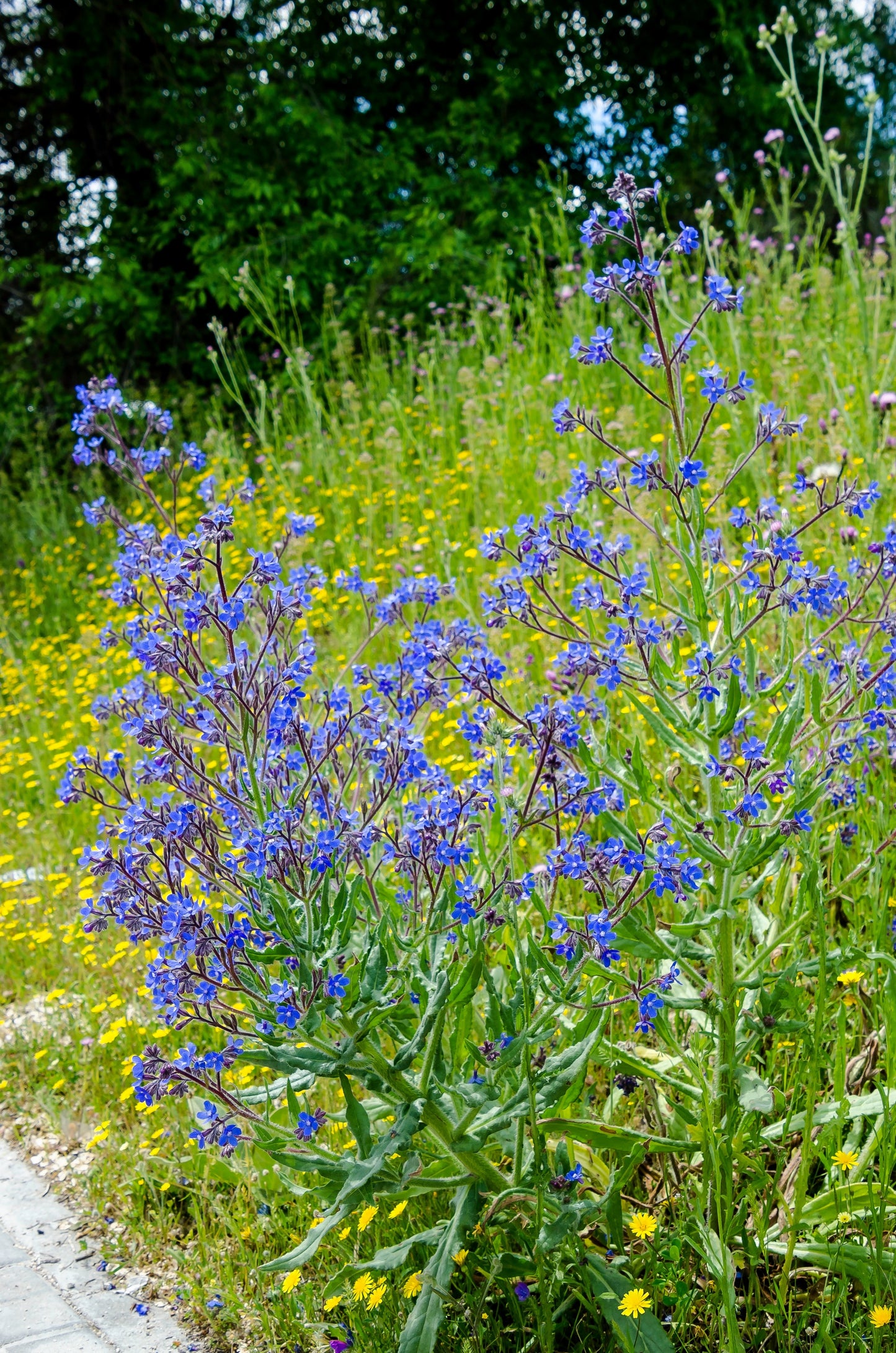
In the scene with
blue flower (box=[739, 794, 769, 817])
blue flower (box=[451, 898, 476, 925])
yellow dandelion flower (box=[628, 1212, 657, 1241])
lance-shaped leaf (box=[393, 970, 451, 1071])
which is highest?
blue flower (box=[739, 794, 769, 817])

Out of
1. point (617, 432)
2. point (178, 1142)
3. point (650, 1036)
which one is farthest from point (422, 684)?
point (617, 432)

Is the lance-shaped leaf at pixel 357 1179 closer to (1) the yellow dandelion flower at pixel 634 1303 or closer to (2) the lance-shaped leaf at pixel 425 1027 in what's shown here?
(2) the lance-shaped leaf at pixel 425 1027

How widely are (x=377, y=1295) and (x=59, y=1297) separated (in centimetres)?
83

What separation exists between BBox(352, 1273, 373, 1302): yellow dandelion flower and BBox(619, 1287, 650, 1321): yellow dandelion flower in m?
0.44

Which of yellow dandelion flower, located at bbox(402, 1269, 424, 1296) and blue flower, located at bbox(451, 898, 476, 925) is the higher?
blue flower, located at bbox(451, 898, 476, 925)

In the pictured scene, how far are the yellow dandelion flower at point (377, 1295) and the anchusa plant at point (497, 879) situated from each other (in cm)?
6

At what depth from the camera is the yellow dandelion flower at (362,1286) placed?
6.50 ft

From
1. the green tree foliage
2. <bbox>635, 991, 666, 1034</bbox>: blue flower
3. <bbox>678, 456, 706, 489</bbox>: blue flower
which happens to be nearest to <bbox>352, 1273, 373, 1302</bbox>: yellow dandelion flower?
<bbox>635, 991, 666, 1034</bbox>: blue flower

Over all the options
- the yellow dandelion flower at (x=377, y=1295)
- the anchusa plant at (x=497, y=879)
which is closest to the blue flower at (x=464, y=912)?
the anchusa plant at (x=497, y=879)

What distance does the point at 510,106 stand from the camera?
38.3 ft

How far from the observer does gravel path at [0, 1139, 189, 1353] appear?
2.21 m

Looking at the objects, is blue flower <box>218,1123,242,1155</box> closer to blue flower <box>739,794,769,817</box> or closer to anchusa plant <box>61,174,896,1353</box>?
anchusa plant <box>61,174,896,1353</box>

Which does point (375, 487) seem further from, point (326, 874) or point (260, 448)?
point (326, 874)

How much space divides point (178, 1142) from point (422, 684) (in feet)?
4.38
